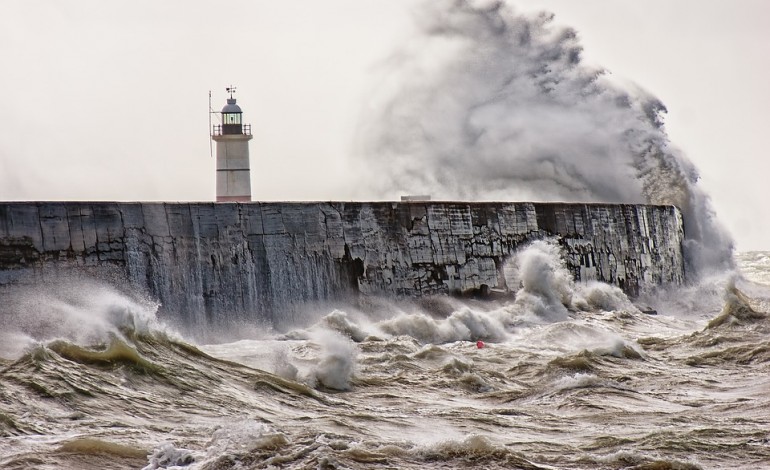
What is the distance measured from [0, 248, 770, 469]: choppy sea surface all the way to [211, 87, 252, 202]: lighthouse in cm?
964

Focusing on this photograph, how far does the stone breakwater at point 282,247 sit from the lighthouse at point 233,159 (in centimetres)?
781

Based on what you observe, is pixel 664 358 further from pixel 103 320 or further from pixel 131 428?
pixel 131 428

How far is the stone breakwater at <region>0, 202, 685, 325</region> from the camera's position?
572 inches

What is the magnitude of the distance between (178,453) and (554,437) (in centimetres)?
307

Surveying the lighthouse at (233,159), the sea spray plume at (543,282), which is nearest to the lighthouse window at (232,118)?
the lighthouse at (233,159)

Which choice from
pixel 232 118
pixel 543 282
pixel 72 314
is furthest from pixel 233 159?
pixel 72 314

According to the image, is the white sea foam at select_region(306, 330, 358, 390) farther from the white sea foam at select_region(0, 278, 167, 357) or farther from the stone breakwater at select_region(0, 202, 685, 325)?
the stone breakwater at select_region(0, 202, 685, 325)

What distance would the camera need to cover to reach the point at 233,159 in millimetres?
27719

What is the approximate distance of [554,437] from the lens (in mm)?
9945

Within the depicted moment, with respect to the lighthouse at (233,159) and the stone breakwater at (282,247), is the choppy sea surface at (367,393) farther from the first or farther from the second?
the lighthouse at (233,159)

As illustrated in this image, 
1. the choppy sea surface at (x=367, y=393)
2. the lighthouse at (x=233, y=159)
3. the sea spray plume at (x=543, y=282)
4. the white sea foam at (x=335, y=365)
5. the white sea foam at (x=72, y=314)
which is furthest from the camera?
the lighthouse at (x=233, y=159)

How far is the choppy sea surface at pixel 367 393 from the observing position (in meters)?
8.76

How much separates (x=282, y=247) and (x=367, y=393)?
5.19m

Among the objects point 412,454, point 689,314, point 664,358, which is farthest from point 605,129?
point 412,454
